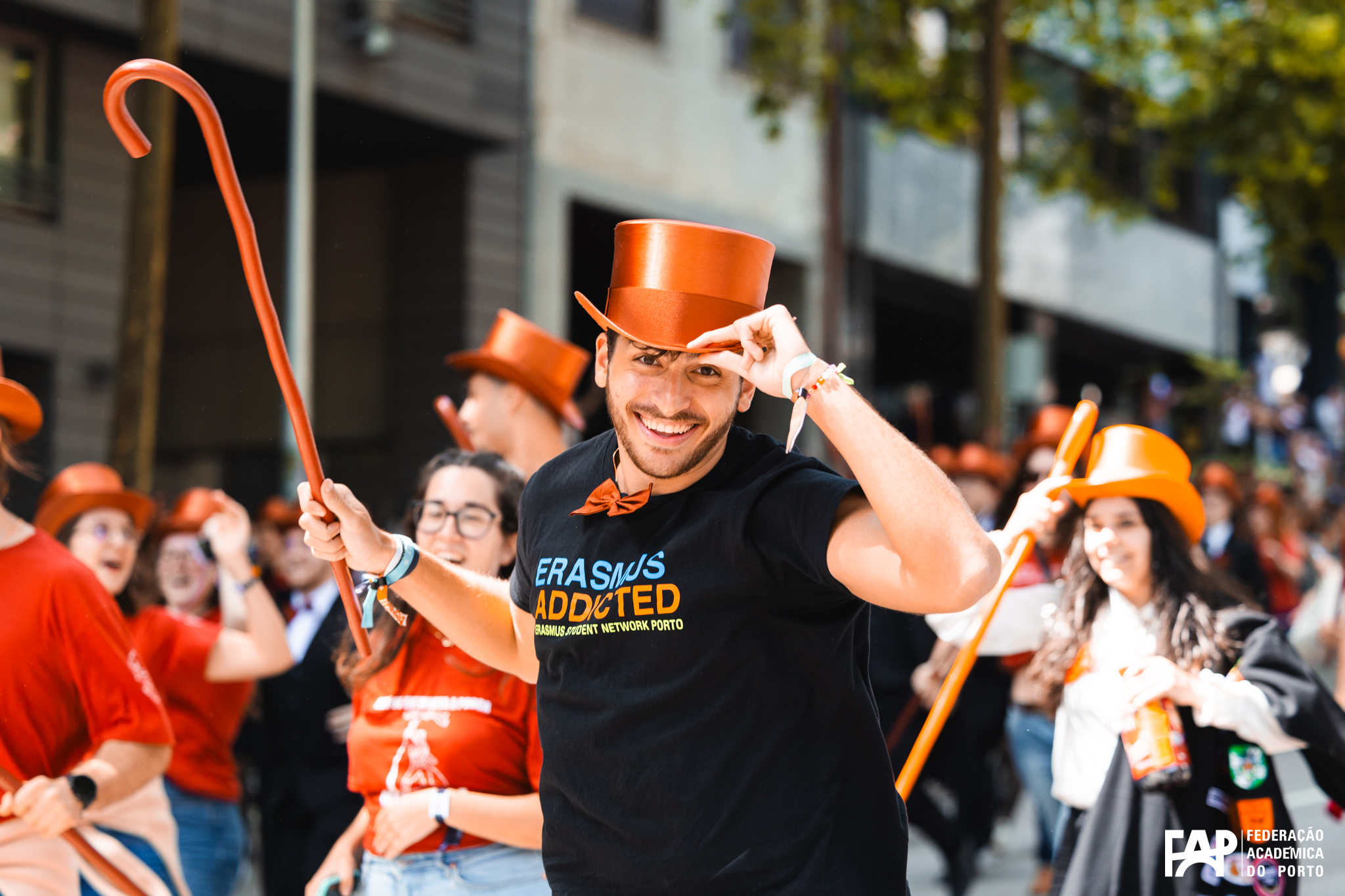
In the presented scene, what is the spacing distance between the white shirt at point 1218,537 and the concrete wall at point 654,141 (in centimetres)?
695

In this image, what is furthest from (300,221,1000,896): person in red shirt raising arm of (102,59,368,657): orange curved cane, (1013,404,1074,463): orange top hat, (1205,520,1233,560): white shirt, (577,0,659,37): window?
(577,0,659,37): window

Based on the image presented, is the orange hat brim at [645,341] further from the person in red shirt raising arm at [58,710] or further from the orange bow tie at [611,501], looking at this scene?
the person in red shirt raising arm at [58,710]

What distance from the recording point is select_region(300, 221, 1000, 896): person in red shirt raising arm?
2.73m

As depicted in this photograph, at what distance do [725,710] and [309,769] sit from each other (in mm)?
3634

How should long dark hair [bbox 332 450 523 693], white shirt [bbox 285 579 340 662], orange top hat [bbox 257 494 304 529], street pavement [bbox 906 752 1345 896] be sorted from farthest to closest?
1. orange top hat [bbox 257 494 304 529]
2. street pavement [bbox 906 752 1345 896]
3. white shirt [bbox 285 579 340 662]
4. long dark hair [bbox 332 450 523 693]

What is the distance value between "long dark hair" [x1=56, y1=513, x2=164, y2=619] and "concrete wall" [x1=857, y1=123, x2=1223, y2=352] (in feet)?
38.7

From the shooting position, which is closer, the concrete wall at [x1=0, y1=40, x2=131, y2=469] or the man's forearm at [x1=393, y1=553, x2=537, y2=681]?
the man's forearm at [x1=393, y1=553, x2=537, y2=681]

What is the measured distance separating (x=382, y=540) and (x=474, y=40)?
524 inches

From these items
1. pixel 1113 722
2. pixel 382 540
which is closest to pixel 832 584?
pixel 382 540

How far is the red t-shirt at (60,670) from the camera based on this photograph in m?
3.93

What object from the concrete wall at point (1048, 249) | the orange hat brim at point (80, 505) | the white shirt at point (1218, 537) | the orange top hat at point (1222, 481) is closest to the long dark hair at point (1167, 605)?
the orange hat brim at point (80, 505)

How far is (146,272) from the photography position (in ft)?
31.5

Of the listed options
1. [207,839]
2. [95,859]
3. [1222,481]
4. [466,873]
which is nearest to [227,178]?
[466,873]

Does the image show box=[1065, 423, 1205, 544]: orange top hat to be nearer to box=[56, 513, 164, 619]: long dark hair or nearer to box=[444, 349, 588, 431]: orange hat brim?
box=[444, 349, 588, 431]: orange hat brim
